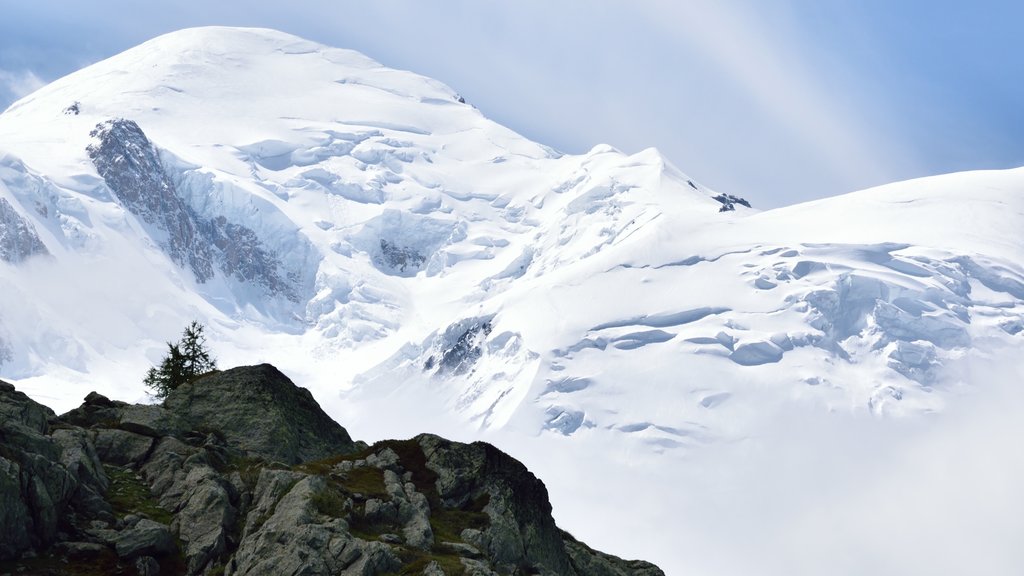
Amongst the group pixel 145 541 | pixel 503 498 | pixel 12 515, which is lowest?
pixel 12 515

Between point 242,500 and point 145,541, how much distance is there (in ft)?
15.3

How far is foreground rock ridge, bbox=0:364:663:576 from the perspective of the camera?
3784cm

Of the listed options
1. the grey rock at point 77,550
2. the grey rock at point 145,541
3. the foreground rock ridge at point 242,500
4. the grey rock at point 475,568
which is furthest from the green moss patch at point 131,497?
the grey rock at point 475,568

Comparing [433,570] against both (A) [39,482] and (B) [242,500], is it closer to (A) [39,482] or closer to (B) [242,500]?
(B) [242,500]

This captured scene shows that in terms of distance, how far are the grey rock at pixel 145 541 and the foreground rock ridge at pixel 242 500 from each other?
0.14 feet

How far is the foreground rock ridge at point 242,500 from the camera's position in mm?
37844

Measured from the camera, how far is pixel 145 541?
38.5 metres

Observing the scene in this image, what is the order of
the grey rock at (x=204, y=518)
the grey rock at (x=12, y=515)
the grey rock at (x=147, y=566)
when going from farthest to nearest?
the grey rock at (x=204, y=518)
the grey rock at (x=147, y=566)
the grey rock at (x=12, y=515)

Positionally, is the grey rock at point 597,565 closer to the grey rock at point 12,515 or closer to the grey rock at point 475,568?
the grey rock at point 475,568

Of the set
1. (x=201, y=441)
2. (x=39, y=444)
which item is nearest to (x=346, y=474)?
(x=201, y=441)

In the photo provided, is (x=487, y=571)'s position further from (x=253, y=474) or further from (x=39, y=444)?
(x=39, y=444)

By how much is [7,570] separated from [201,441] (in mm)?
14330

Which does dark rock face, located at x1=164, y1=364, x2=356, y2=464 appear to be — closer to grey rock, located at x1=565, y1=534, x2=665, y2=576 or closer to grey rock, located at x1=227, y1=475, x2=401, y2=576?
grey rock, located at x1=227, y1=475, x2=401, y2=576

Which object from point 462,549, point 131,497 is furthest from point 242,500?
point 462,549
